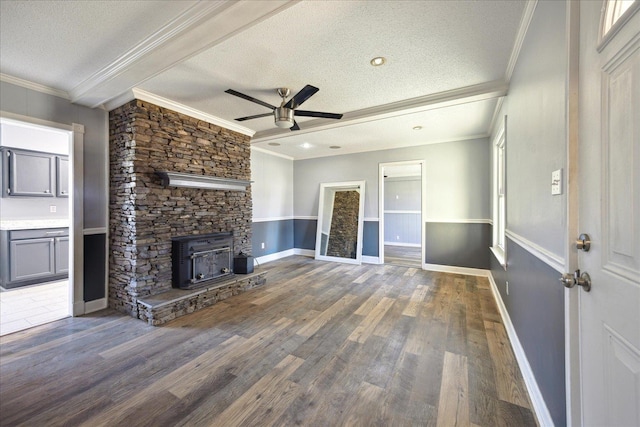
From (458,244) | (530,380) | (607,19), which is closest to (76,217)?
(607,19)

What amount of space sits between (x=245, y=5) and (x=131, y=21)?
93 cm

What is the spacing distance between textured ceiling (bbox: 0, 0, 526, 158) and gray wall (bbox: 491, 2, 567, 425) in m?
0.41

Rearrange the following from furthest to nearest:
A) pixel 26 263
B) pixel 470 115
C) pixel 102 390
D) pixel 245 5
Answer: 1. pixel 26 263
2. pixel 470 115
3. pixel 102 390
4. pixel 245 5

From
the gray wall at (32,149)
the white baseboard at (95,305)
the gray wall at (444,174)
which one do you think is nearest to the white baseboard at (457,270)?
the gray wall at (444,174)

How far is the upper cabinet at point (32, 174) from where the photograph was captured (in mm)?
3826

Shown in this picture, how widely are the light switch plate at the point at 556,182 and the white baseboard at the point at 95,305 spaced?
434cm

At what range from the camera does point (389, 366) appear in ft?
6.41

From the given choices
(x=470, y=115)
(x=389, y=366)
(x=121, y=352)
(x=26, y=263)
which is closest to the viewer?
(x=389, y=366)

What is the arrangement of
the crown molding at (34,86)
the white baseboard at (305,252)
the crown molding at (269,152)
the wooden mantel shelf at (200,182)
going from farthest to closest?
the white baseboard at (305,252) → the crown molding at (269,152) → the wooden mantel shelf at (200,182) → the crown molding at (34,86)

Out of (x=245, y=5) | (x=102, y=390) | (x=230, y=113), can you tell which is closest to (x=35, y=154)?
(x=230, y=113)

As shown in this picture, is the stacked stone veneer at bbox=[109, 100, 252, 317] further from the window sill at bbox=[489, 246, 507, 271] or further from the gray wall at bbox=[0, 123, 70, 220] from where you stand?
the window sill at bbox=[489, 246, 507, 271]

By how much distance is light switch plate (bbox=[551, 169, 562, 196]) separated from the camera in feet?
3.83

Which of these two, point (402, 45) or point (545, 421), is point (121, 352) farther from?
point (402, 45)

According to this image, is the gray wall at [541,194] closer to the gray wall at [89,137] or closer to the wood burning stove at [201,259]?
Result: the wood burning stove at [201,259]
